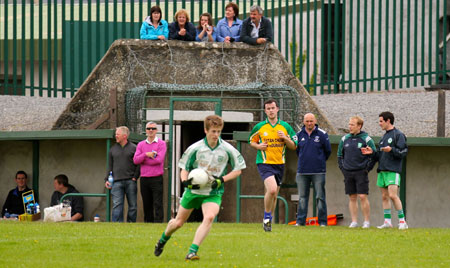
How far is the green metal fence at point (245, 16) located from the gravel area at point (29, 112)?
239 mm

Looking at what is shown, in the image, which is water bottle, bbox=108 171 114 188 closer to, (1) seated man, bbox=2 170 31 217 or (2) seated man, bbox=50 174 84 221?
(2) seated man, bbox=50 174 84 221

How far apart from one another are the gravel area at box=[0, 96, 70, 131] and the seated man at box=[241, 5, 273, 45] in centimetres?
449

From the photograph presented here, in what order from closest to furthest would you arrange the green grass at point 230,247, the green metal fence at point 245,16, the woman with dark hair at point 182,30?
1. the green grass at point 230,247
2. the woman with dark hair at point 182,30
3. the green metal fence at point 245,16

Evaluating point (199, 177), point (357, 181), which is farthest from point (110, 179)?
point (199, 177)

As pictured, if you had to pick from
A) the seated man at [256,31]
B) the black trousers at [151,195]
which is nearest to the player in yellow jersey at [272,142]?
the black trousers at [151,195]

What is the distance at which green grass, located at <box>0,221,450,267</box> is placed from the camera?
34.7 feet

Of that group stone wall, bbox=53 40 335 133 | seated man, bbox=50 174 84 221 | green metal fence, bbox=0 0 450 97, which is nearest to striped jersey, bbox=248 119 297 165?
seated man, bbox=50 174 84 221

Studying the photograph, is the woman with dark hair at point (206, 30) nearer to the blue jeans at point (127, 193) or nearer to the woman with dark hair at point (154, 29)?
the woman with dark hair at point (154, 29)

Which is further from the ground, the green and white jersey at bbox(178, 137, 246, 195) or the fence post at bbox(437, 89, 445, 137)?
the fence post at bbox(437, 89, 445, 137)

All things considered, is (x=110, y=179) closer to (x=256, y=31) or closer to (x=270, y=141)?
(x=270, y=141)

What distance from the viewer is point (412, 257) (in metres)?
11.2

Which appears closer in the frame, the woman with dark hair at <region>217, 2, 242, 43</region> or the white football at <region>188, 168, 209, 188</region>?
the white football at <region>188, 168, 209, 188</region>

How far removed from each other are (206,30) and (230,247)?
404 inches

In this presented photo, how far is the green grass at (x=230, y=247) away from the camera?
34.7 ft
